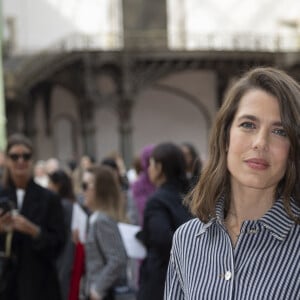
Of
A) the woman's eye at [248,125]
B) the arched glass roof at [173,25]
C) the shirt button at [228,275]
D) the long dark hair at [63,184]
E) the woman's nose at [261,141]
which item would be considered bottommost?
the long dark hair at [63,184]

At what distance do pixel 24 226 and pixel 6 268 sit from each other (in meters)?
0.34

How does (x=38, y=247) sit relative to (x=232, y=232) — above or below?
below

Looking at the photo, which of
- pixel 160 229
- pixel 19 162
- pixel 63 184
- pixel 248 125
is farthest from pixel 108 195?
pixel 248 125

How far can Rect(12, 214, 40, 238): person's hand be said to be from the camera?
4711mm

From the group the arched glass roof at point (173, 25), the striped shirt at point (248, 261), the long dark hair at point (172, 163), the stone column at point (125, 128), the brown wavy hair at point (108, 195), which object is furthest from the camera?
the arched glass roof at point (173, 25)

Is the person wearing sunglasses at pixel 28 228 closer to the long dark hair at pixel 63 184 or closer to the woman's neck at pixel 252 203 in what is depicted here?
the long dark hair at pixel 63 184

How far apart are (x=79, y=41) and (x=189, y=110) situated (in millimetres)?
5617

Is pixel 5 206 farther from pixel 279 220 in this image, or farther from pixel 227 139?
pixel 279 220

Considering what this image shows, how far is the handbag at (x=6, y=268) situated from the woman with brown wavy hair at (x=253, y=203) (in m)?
2.79

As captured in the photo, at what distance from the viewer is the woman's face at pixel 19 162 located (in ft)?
16.8

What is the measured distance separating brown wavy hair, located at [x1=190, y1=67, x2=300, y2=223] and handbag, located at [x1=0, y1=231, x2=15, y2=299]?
8.96ft

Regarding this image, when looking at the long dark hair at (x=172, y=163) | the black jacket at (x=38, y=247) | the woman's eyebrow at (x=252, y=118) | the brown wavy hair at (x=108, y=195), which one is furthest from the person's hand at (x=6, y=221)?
the woman's eyebrow at (x=252, y=118)

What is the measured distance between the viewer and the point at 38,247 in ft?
15.9

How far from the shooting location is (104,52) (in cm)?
2552
